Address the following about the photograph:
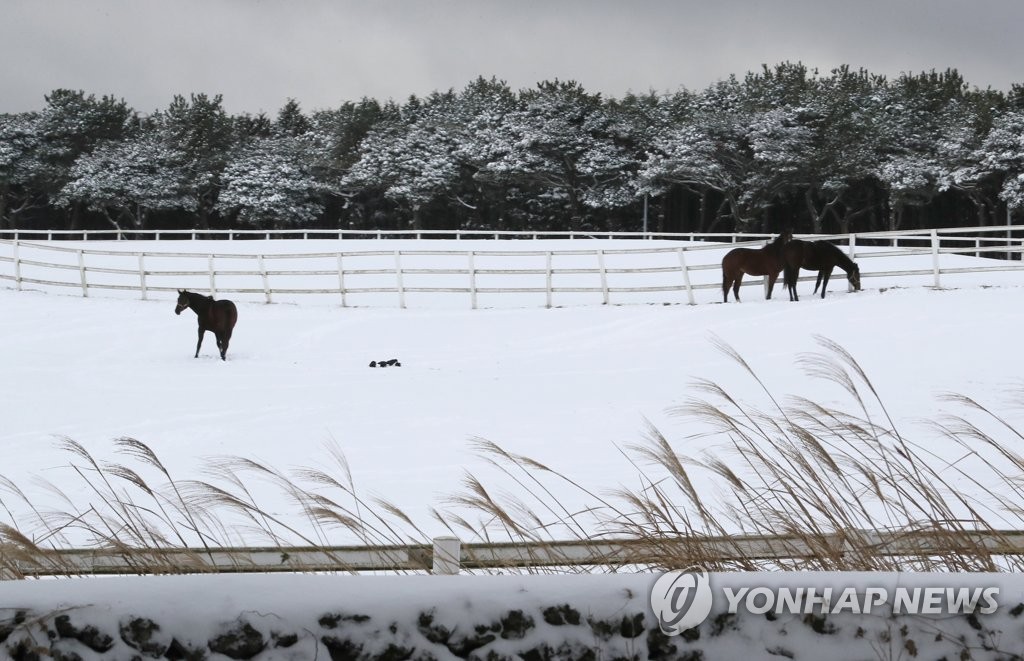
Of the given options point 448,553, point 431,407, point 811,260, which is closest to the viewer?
point 448,553

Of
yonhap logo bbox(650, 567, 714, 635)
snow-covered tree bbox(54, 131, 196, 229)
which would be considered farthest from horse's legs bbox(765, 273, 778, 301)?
snow-covered tree bbox(54, 131, 196, 229)

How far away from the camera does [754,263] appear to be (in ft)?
62.9

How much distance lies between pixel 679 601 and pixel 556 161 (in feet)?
165

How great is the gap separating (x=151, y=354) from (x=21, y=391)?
308cm

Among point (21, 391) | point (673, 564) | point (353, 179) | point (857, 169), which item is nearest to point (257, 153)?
point (353, 179)

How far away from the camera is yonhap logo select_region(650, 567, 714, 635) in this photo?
181 centimetres

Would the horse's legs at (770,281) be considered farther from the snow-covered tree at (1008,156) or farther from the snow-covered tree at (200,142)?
the snow-covered tree at (200,142)

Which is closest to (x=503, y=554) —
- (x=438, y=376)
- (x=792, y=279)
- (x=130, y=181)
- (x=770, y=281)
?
(x=438, y=376)

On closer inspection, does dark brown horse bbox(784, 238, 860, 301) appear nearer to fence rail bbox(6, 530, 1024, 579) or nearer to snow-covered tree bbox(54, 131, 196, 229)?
fence rail bbox(6, 530, 1024, 579)

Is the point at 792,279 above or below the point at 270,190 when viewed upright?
below

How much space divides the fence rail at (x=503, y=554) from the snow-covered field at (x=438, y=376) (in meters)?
2.73

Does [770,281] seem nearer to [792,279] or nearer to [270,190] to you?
[792,279]

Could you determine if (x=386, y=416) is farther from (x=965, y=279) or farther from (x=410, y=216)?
(x=410, y=216)

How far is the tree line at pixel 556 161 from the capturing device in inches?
1783
